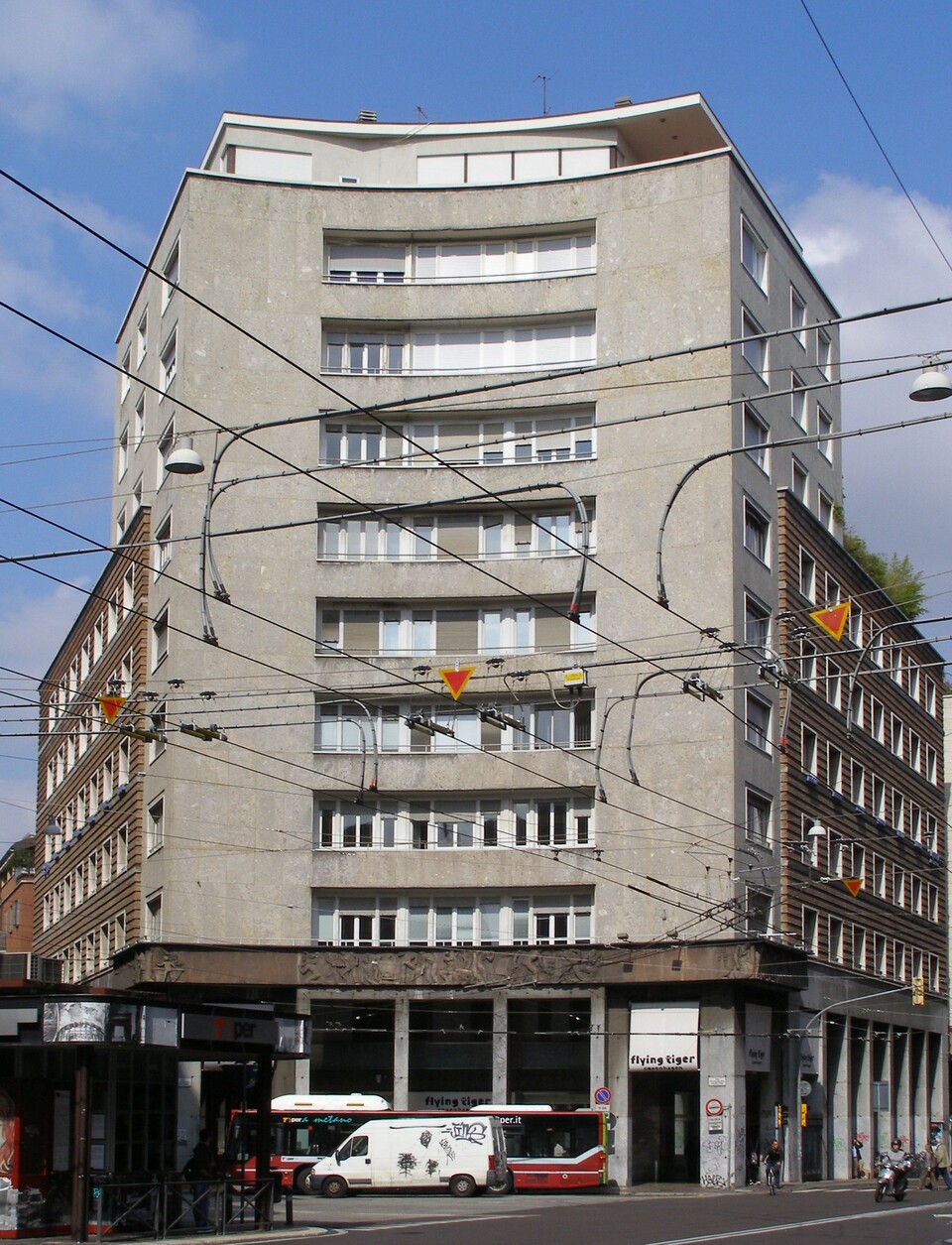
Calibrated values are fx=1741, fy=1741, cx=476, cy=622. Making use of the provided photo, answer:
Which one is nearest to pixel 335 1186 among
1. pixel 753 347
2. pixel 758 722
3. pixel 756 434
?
pixel 758 722

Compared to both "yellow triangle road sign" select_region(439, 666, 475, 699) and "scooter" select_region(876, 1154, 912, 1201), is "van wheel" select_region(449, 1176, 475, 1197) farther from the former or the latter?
"yellow triangle road sign" select_region(439, 666, 475, 699)

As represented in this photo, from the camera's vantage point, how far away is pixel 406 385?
54.9m

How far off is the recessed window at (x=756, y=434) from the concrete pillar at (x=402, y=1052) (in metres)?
19.8

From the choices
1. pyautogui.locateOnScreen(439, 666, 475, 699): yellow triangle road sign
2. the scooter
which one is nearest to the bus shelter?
pyautogui.locateOnScreen(439, 666, 475, 699): yellow triangle road sign

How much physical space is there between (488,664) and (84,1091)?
25.3 m

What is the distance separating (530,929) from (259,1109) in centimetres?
2194

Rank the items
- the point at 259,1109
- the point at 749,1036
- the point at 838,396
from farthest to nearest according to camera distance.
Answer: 1. the point at 838,396
2. the point at 749,1036
3. the point at 259,1109

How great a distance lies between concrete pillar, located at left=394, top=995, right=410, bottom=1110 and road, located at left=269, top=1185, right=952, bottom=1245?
144 inches

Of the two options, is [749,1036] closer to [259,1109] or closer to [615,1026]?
[615,1026]

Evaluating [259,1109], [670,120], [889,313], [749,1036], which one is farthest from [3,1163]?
[670,120]

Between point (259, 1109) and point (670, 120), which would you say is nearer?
point (259, 1109)

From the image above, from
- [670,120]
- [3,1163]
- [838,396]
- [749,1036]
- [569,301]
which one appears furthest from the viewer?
[838,396]

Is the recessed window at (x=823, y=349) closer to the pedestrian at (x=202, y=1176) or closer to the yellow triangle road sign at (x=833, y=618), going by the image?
the yellow triangle road sign at (x=833, y=618)

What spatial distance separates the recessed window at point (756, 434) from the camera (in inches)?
2153
